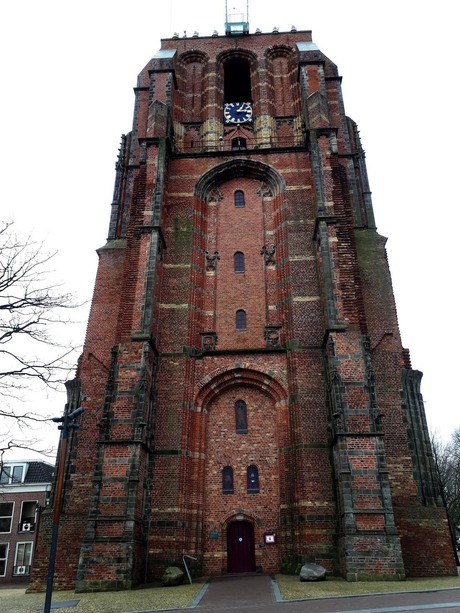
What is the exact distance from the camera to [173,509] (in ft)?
50.3

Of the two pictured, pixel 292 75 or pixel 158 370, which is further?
pixel 292 75

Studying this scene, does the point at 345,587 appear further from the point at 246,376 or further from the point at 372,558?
the point at 246,376

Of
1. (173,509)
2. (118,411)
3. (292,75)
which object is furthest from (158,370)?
(292,75)

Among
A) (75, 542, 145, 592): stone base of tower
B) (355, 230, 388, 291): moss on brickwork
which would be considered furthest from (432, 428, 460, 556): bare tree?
(75, 542, 145, 592): stone base of tower

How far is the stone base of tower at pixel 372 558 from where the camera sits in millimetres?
12539

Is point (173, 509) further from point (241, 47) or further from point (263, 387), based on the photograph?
point (241, 47)

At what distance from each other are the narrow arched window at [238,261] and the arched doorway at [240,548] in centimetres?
894

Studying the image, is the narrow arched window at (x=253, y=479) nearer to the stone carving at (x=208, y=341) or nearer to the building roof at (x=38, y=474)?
the stone carving at (x=208, y=341)

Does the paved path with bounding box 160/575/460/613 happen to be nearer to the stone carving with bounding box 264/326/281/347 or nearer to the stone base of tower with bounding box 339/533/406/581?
the stone base of tower with bounding box 339/533/406/581

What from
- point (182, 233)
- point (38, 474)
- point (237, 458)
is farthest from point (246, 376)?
point (38, 474)

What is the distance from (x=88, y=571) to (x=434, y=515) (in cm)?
969

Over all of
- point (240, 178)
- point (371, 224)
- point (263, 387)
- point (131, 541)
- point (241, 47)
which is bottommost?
point (131, 541)

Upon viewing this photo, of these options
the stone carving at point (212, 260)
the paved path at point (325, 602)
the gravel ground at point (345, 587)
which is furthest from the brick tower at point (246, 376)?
the paved path at point (325, 602)

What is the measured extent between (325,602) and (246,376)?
8688mm
